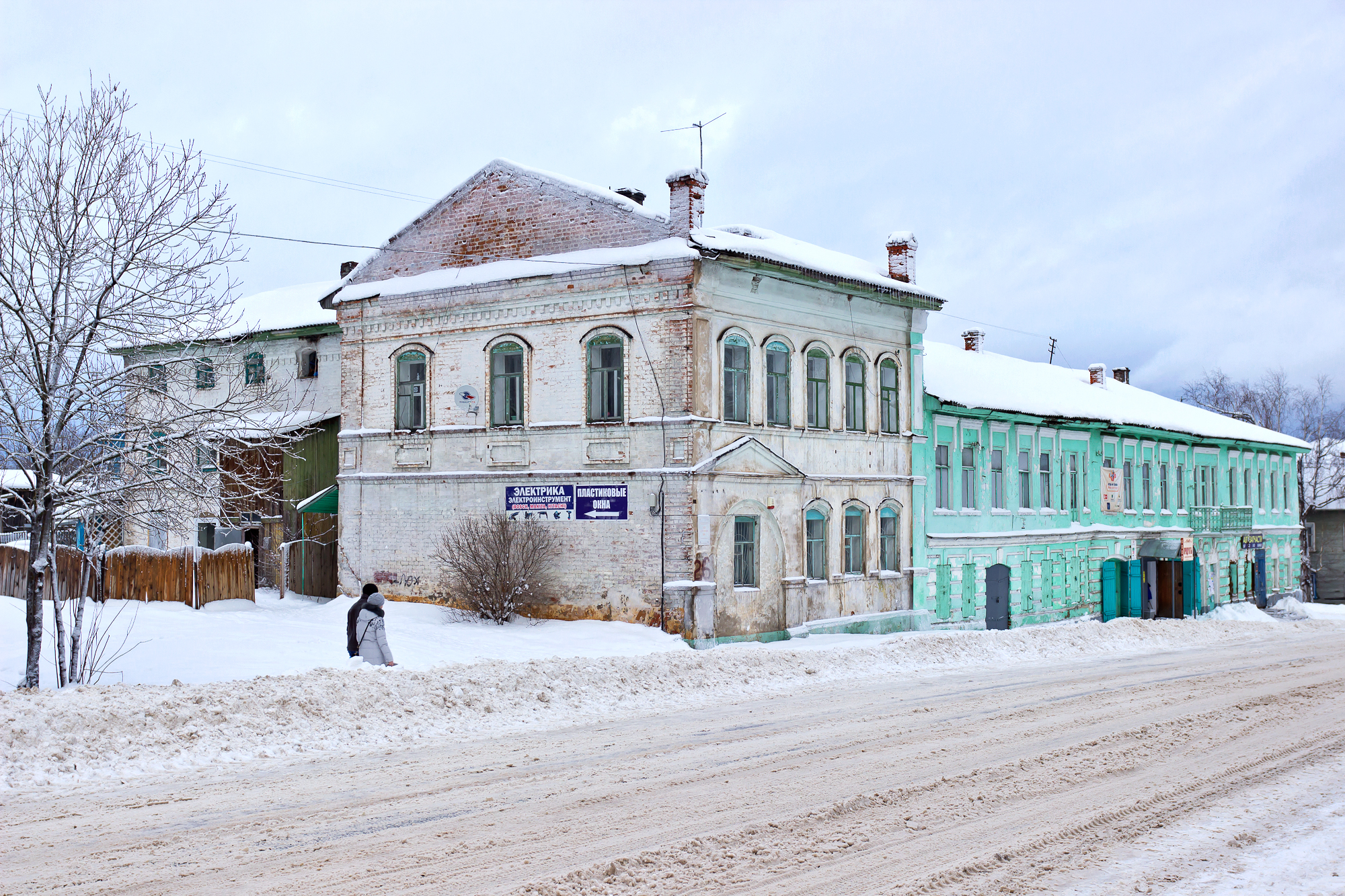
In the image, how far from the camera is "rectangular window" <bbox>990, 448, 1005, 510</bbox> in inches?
1097

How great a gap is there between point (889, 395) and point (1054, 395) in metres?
10.8

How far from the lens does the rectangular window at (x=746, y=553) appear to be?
20094 millimetres

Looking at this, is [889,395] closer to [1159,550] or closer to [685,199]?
[685,199]

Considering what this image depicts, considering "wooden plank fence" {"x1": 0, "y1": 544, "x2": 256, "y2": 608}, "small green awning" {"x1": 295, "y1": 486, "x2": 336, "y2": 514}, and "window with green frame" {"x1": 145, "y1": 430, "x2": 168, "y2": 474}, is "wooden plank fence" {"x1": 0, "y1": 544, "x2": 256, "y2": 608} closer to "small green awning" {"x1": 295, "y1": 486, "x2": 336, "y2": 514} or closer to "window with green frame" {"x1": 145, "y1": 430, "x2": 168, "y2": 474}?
"small green awning" {"x1": 295, "y1": 486, "x2": 336, "y2": 514}

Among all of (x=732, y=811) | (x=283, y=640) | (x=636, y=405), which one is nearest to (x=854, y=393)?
(x=636, y=405)

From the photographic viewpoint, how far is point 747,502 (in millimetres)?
20094

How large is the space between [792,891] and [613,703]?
7.33 metres

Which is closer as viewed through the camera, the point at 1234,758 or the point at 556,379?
the point at 1234,758

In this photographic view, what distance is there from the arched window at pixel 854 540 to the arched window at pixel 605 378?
5411 millimetres

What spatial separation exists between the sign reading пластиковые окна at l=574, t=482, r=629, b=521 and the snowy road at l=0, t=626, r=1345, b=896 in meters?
6.76

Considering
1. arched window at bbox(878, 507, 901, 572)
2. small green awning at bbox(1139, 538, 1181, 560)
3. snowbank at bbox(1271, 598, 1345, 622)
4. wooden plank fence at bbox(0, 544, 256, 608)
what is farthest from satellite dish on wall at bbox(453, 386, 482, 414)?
snowbank at bbox(1271, 598, 1345, 622)

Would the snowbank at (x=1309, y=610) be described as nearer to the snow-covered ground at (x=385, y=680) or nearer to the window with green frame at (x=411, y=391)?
the snow-covered ground at (x=385, y=680)

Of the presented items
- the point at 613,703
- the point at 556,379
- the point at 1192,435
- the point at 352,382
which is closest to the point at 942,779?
the point at 613,703

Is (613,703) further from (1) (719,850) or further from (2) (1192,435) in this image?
(2) (1192,435)
